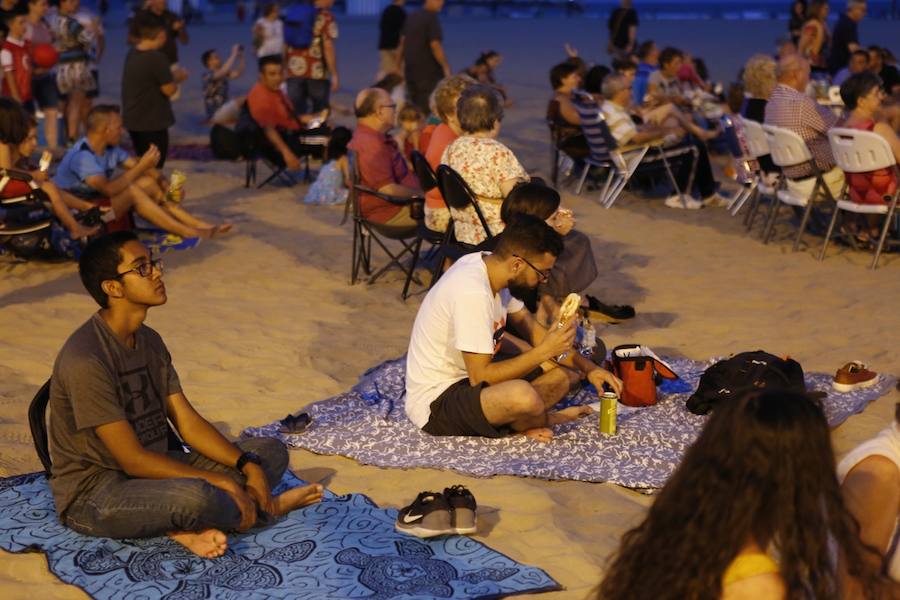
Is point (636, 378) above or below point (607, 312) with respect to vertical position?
above

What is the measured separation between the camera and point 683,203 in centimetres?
1138

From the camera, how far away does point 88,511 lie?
14.7ft

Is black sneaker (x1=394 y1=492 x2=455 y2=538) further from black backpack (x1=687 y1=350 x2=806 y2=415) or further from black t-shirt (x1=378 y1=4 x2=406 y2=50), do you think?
black t-shirt (x1=378 y1=4 x2=406 y2=50)

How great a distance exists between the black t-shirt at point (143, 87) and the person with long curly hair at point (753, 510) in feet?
28.9

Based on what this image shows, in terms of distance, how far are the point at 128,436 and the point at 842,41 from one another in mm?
13297

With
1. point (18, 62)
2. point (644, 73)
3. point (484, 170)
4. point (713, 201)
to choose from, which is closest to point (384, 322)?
point (484, 170)

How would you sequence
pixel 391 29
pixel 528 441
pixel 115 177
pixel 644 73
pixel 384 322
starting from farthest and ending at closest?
pixel 391 29 < pixel 644 73 < pixel 115 177 < pixel 384 322 < pixel 528 441

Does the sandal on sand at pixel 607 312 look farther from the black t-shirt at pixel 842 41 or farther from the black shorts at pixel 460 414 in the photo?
the black t-shirt at pixel 842 41

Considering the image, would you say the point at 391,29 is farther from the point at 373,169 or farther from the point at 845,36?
the point at 373,169

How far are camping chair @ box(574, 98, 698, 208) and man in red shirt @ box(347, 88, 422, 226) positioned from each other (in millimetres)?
2904

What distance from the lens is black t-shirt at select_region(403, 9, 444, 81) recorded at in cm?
1369

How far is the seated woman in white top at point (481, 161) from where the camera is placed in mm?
7379

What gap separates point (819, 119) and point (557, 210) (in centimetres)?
339

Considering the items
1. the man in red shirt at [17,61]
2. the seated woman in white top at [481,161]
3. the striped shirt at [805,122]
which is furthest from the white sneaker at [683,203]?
the man in red shirt at [17,61]
